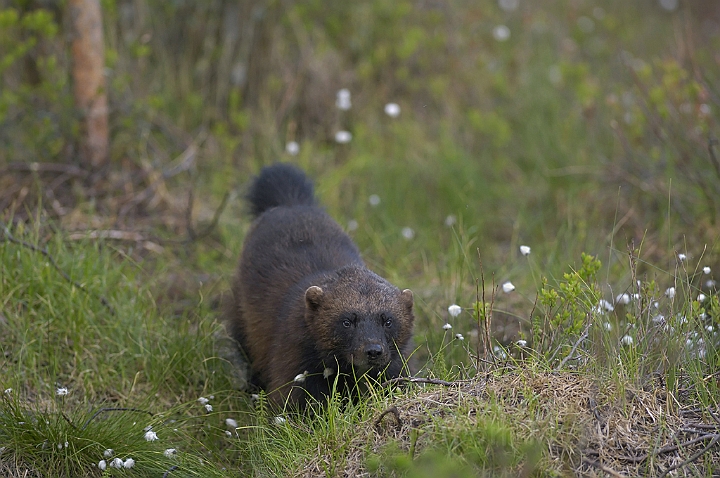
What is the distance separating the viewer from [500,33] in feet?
31.7

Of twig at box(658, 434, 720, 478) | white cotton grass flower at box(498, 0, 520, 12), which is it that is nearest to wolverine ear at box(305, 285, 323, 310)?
twig at box(658, 434, 720, 478)

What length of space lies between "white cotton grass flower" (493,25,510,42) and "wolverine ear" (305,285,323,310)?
6160 millimetres

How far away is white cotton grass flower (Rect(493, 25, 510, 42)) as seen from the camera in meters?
9.67

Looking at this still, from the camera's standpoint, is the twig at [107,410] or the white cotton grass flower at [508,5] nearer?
the twig at [107,410]

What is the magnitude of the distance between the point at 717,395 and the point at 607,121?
4769 millimetres

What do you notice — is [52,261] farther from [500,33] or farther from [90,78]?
[500,33]

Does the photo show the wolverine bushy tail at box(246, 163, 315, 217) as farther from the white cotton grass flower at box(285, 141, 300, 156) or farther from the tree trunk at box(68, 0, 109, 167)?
the tree trunk at box(68, 0, 109, 167)

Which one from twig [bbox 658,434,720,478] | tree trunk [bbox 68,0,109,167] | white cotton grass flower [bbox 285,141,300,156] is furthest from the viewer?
white cotton grass flower [bbox 285,141,300,156]

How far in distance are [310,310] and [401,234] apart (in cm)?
276

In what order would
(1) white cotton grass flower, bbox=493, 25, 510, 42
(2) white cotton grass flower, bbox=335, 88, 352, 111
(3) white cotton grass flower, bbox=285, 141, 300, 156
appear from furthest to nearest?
(1) white cotton grass flower, bbox=493, 25, 510, 42
(2) white cotton grass flower, bbox=335, 88, 352, 111
(3) white cotton grass flower, bbox=285, 141, 300, 156

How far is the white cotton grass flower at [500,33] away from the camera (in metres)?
9.67

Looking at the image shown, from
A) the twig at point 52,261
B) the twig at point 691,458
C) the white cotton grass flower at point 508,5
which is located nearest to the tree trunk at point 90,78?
the twig at point 52,261

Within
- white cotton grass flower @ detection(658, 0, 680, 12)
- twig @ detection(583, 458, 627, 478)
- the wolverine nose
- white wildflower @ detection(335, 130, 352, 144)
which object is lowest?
white wildflower @ detection(335, 130, 352, 144)

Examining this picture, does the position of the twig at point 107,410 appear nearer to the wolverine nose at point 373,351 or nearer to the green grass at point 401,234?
the green grass at point 401,234
